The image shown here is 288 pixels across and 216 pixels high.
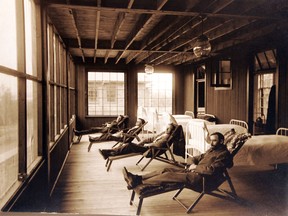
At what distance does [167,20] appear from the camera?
17.3ft

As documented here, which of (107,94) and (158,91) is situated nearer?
(107,94)

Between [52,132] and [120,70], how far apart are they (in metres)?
7.17

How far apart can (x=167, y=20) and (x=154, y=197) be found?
124 inches

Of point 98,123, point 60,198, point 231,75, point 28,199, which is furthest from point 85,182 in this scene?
point 98,123

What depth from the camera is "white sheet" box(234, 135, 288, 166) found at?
14.8 feet

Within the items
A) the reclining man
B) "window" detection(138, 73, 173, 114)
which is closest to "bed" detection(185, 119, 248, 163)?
the reclining man

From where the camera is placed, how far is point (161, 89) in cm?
1234

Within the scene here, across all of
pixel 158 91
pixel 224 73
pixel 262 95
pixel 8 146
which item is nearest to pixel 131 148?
pixel 224 73

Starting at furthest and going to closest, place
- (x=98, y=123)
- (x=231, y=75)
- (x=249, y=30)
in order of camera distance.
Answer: (x=98, y=123), (x=231, y=75), (x=249, y=30)

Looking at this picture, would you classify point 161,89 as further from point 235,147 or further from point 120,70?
point 235,147

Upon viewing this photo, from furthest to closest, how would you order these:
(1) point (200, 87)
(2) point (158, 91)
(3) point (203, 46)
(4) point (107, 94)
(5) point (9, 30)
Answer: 1. (2) point (158, 91)
2. (4) point (107, 94)
3. (1) point (200, 87)
4. (3) point (203, 46)
5. (5) point (9, 30)

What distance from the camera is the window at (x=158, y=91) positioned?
12156 millimetres

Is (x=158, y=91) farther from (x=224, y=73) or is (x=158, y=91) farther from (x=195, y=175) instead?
(x=195, y=175)

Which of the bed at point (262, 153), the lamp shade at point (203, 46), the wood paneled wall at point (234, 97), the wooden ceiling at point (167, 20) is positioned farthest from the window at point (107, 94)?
the bed at point (262, 153)
